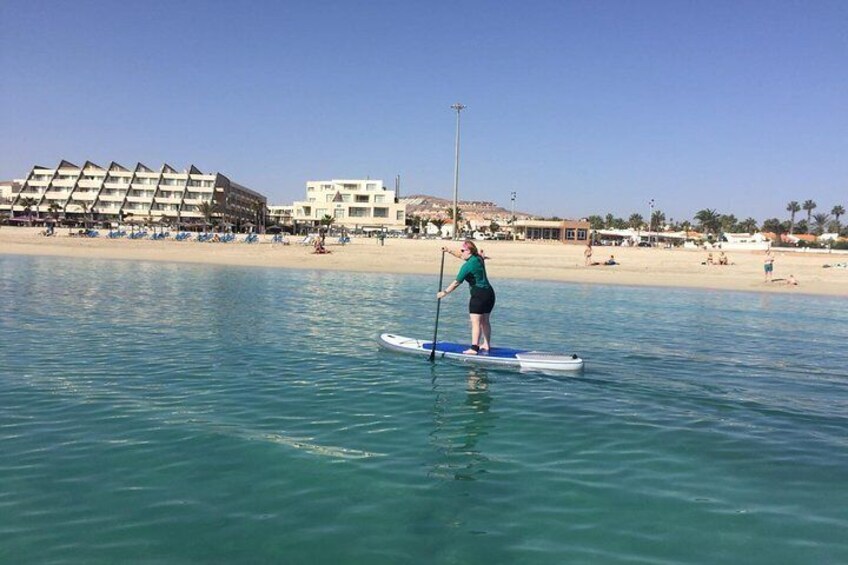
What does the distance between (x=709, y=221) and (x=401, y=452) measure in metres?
153

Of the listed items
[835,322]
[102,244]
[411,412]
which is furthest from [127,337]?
[102,244]

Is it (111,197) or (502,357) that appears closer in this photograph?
(502,357)

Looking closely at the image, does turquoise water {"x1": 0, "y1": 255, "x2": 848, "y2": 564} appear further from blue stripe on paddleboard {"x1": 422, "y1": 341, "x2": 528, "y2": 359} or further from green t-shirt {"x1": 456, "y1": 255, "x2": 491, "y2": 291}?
green t-shirt {"x1": 456, "y1": 255, "x2": 491, "y2": 291}

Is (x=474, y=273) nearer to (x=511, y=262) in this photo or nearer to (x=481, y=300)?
(x=481, y=300)

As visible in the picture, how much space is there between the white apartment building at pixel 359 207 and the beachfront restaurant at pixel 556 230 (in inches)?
898

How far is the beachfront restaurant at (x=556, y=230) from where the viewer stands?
105688 mm

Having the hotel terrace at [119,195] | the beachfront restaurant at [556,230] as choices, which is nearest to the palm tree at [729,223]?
the beachfront restaurant at [556,230]

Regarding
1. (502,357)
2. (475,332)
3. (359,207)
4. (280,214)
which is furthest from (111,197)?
(502,357)

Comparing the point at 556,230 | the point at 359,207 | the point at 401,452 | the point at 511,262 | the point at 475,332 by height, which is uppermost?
the point at 359,207

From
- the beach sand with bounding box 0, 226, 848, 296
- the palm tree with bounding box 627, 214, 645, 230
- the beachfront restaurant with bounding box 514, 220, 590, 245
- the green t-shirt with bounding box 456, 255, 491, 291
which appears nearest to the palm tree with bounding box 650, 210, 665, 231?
the palm tree with bounding box 627, 214, 645, 230

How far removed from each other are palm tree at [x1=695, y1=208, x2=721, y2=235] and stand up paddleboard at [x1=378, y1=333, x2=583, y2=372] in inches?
5749

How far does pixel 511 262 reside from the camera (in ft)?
160

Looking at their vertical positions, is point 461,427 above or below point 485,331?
below

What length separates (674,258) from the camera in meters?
51.8
